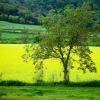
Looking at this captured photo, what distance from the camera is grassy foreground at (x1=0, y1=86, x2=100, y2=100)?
24750 mm

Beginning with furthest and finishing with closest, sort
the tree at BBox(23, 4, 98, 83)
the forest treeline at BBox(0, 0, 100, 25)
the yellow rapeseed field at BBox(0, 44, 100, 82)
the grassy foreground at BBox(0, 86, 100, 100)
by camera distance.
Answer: the forest treeline at BBox(0, 0, 100, 25) < the yellow rapeseed field at BBox(0, 44, 100, 82) < the tree at BBox(23, 4, 98, 83) < the grassy foreground at BBox(0, 86, 100, 100)

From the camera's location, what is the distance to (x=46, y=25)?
109 feet

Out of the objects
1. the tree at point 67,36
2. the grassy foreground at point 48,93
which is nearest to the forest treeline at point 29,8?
the tree at point 67,36

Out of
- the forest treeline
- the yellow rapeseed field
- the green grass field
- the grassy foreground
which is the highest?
the forest treeline

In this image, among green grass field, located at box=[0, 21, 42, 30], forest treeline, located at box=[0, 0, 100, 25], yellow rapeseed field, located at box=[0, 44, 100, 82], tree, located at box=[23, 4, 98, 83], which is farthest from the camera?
forest treeline, located at box=[0, 0, 100, 25]

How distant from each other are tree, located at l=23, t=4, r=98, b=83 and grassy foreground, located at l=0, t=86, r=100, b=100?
2916mm

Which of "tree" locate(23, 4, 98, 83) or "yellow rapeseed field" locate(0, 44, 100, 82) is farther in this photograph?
"yellow rapeseed field" locate(0, 44, 100, 82)

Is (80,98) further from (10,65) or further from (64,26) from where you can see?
(10,65)

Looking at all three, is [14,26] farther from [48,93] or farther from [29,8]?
[48,93]

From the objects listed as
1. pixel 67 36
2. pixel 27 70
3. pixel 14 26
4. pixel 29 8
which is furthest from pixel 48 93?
pixel 29 8

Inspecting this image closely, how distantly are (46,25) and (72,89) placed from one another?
6668 mm

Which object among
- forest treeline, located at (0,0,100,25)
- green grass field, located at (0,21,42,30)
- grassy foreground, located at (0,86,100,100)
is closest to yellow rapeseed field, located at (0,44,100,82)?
grassy foreground, located at (0,86,100,100)

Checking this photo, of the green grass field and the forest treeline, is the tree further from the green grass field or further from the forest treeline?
the forest treeline

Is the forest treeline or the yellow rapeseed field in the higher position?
the forest treeline
